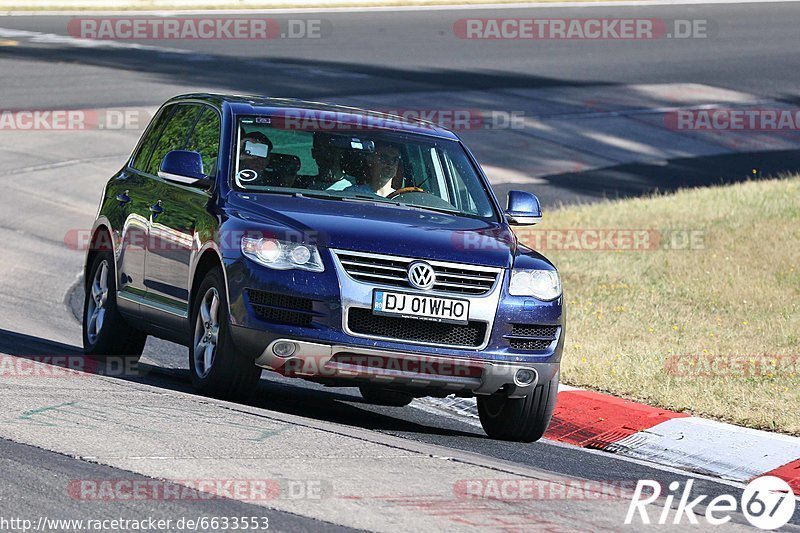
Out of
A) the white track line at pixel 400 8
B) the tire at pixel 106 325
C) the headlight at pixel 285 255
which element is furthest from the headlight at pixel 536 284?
the white track line at pixel 400 8

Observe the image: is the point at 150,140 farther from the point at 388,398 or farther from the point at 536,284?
the point at 536,284

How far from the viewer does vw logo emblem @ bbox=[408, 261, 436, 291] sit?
26.7ft

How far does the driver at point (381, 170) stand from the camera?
30.3 ft

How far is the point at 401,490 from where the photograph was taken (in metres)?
6.58

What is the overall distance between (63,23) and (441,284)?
97.1ft

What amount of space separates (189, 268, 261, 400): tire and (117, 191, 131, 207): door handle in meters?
1.64

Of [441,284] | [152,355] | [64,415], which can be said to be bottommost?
[152,355]

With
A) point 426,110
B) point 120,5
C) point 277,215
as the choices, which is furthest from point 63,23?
point 277,215

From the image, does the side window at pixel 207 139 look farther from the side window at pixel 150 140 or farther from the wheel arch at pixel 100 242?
the wheel arch at pixel 100 242

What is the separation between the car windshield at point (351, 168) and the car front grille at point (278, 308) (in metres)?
1.04

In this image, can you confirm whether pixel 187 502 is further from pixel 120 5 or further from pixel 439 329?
pixel 120 5

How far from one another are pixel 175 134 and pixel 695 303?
5.85 metres
